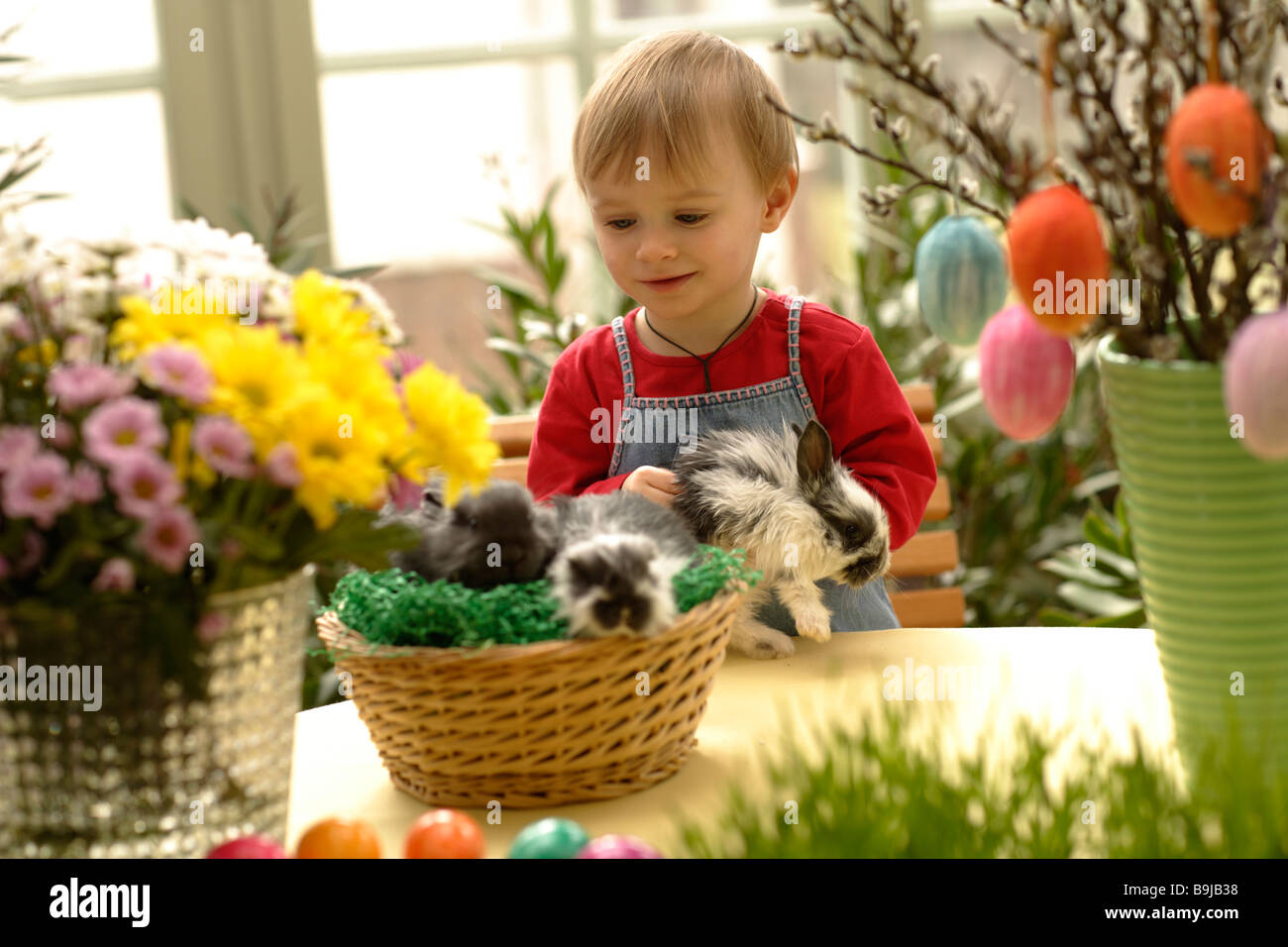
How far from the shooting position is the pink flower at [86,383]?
2.38 feet

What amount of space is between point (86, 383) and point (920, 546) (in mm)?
1440

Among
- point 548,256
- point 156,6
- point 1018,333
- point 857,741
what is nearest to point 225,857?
point 857,741

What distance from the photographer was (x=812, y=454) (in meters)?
1.31

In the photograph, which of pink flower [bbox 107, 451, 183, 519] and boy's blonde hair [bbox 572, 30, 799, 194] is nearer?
pink flower [bbox 107, 451, 183, 519]

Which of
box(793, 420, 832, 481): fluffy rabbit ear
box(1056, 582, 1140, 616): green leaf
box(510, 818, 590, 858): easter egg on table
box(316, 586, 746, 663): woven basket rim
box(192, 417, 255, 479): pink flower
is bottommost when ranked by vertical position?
box(1056, 582, 1140, 616): green leaf

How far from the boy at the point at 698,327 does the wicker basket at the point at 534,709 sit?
387 mm

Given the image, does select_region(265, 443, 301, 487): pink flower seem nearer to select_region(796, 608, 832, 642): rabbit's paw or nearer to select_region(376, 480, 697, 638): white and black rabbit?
select_region(376, 480, 697, 638): white and black rabbit

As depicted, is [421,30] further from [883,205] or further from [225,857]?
[225,857]

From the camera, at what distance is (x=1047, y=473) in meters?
2.75

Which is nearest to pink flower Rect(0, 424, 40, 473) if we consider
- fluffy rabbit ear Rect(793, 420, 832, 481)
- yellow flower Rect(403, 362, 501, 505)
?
yellow flower Rect(403, 362, 501, 505)

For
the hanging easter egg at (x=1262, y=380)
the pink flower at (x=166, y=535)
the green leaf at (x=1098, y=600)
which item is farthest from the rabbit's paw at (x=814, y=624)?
the green leaf at (x=1098, y=600)

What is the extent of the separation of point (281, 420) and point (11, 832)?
0.33 m

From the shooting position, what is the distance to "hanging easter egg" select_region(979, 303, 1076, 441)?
85cm

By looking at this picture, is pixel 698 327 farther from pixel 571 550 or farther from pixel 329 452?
pixel 329 452
